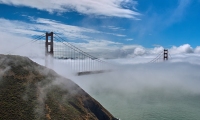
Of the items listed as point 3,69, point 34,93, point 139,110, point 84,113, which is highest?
point 3,69

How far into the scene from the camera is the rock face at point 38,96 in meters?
46.2

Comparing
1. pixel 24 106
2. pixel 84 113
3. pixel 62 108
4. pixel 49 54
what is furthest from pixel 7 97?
pixel 49 54

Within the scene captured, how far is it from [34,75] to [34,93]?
10564mm

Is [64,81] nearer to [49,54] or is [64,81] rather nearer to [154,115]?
[49,54]

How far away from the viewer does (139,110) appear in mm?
92000

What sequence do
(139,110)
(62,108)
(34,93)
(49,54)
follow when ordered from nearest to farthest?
(62,108) → (34,93) → (49,54) → (139,110)

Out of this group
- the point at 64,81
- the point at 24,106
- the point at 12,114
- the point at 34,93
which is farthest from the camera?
the point at 64,81

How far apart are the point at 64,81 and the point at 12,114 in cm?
2872

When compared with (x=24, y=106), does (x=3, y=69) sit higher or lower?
higher

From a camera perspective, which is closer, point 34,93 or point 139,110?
point 34,93

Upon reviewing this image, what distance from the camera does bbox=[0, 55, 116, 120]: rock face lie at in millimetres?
46156

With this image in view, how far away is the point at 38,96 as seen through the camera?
177 ft

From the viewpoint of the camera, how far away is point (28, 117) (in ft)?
144

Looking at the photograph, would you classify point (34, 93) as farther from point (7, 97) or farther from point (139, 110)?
point (139, 110)
